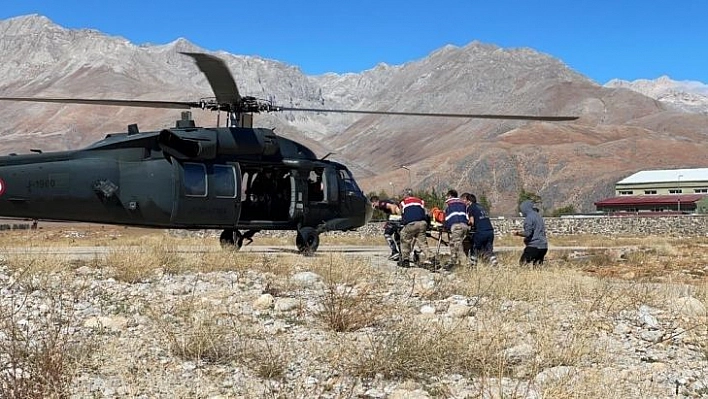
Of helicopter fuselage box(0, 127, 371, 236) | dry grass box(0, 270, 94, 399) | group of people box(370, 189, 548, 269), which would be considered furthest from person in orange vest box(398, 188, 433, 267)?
dry grass box(0, 270, 94, 399)

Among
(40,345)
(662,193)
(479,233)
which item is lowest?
(40,345)

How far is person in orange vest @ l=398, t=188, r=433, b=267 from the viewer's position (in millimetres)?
15195

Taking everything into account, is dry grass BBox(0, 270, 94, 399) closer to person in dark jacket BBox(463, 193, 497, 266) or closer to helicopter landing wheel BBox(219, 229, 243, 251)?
person in dark jacket BBox(463, 193, 497, 266)

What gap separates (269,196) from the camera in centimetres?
1831

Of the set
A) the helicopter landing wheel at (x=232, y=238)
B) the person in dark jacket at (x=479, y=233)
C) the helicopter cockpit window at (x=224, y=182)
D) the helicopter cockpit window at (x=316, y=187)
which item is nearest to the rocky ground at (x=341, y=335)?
the person in dark jacket at (x=479, y=233)

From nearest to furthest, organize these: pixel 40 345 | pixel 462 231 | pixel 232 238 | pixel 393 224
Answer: pixel 40 345 < pixel 462 231 < pixel 393 224 < pixel 232 238

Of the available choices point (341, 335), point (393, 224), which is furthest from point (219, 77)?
point (341, 335)

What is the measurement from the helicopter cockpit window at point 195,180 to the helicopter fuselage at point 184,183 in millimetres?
22

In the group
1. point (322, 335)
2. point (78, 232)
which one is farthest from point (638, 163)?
point (322, 335)

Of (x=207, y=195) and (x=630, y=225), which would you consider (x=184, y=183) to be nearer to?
(x=207, y=195)

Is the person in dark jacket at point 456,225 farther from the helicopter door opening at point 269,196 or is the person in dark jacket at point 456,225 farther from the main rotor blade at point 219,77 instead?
the main rotor blade at point 219,77

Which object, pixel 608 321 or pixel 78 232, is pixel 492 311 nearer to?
pixel 608 321

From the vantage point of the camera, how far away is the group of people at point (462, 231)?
587 inches

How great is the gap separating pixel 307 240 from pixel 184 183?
337cm
